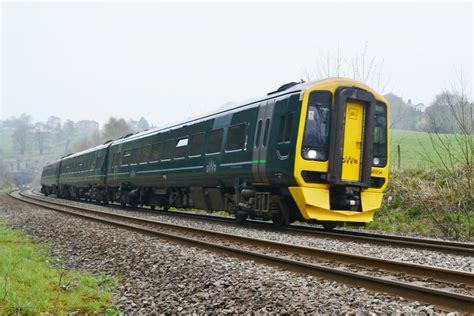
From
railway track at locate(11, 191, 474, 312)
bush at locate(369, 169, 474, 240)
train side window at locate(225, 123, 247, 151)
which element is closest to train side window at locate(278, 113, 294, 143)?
train side window at locate(225, 123, 247, 151)

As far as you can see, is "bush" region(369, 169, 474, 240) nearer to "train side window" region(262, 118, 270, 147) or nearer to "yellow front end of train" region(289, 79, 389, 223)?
"yellow front end of train" region(289, 79, 389, 223)

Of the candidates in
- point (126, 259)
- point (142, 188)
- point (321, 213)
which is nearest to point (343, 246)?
point (321, 213)

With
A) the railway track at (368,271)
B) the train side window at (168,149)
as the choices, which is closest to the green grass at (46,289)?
the railway track at (368,271)

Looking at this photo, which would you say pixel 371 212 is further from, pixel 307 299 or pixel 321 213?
pixel 307 299

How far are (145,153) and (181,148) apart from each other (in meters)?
3.71

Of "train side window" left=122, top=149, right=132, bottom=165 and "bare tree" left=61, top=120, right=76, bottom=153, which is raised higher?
"bare tree" left=61, top=120, right=76, bottom=153

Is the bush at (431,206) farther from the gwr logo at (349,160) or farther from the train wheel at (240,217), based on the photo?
the train wheel at (240,217)

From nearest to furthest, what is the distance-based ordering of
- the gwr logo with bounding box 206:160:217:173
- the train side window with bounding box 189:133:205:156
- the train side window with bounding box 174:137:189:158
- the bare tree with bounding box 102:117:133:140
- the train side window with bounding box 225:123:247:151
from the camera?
the train side window with bounding box 225:123:247:151
the gwr logo with bounding box 206:160:217:173
the train side window with bounding box 189:133:205:156
the train side window with bounding box 174:137:189:158
the bare tree with bounding box 102:117:133:140

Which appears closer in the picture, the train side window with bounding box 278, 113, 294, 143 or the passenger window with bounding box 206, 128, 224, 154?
the train side window with bounding box 278, 113, 294, 143

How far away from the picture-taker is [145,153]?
60.9 ft

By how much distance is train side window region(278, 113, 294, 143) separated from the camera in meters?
10.2

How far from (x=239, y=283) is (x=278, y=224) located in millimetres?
6107

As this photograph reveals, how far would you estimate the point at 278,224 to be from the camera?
11.2 m

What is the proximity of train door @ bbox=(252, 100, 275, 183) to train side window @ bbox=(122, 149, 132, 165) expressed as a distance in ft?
33.6
